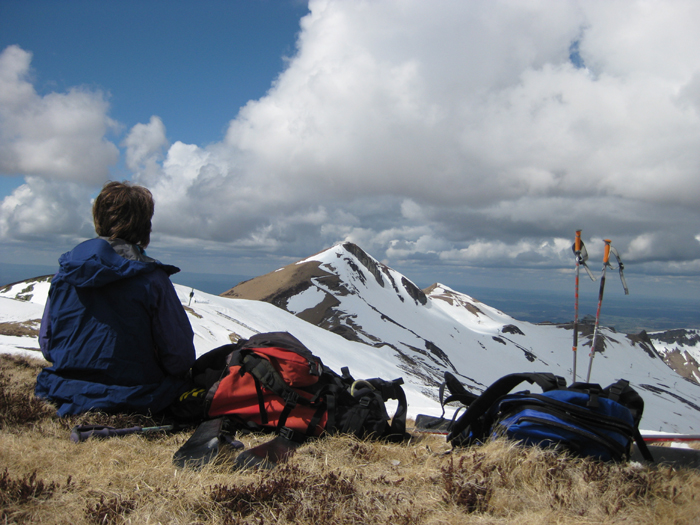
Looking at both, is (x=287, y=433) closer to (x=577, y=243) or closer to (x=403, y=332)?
(x=577, y=243)

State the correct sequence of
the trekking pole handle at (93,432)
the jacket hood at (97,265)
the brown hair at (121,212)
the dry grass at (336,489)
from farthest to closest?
the brown hair at (121,212), the jacket hood at (97,265), the trekking pole handle at (93,432), the dry grass at (336,489)

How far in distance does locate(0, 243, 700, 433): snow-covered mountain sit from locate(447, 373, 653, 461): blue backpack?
18.7 meters

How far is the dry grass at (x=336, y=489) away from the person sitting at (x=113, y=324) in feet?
2.49

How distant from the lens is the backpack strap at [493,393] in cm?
403

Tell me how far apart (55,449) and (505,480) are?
375 centimetres

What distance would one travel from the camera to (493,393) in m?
4.08

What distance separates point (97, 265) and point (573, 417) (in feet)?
15.7

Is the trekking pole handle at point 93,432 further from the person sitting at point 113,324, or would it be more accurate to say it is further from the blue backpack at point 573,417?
the blue backpack at point 573,417

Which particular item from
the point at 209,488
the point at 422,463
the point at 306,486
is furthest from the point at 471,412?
the point at 209,488

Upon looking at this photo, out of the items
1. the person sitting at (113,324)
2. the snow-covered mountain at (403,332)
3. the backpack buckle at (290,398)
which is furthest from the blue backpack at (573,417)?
the snow-covered mountain at (403,332)

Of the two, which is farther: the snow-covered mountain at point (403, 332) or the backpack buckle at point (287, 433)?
the snow-covered mountain at point (403, 332)

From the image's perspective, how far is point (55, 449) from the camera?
11.6 feet

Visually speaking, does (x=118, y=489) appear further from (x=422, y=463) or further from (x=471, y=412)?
(x=471, y=412)

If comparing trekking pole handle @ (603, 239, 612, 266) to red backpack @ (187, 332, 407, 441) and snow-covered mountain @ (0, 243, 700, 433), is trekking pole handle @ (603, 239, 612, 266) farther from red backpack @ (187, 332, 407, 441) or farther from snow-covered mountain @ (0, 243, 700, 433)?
snow-covered mountain @ (0, 243, 700, 433)
